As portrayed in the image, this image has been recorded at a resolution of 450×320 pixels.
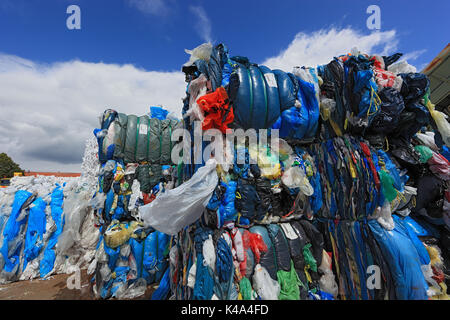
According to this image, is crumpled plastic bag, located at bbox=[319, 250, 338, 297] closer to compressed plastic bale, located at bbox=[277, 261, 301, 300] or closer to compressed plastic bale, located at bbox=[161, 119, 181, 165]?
compressed plastic bale, located at bbox=[277, 261, 301, 300]

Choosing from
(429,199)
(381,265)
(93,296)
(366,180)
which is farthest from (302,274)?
(93,296)

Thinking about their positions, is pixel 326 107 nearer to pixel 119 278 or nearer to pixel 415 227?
pixel 415 227

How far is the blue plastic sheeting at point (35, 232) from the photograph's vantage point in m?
4.49

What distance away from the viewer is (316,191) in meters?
2.10

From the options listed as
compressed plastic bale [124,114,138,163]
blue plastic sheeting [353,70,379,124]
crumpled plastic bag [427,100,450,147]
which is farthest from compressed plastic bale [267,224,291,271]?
compressed plastic bale [124,114,138,163]

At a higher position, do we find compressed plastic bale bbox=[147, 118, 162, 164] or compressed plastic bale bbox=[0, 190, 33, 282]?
compressed plastic bale bbox=[147, 118, 162, 164]

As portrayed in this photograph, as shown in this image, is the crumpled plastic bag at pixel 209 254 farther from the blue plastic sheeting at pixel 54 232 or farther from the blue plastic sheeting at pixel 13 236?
the blue plastic sheeting at pixel 13 236

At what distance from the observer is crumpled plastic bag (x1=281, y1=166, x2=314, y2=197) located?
1.96 metres

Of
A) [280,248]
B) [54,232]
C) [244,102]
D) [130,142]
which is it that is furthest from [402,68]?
[54,232]

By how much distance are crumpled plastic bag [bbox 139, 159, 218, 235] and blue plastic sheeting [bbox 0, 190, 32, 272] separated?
5.02 meters

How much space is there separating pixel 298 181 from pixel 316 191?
0.31m

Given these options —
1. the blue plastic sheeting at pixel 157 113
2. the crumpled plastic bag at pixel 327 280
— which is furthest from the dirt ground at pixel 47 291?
the blue plastic sheeting at pixel 157 113
